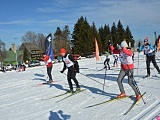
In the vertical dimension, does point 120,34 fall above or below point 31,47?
above

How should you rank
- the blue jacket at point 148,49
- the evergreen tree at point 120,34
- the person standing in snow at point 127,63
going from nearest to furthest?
1. the person standing in snow at point 127,63
2. the blue jacket at point 148,49
3. the evergreen tree at point 120,34

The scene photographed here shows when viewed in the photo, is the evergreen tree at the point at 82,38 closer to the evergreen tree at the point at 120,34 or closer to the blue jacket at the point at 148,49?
the evergreen tree at the point at 120,34

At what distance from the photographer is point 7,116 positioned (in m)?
6.57

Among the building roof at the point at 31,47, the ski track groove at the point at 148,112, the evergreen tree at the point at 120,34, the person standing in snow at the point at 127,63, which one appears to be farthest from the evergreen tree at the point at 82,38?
the ski track groove at the point at 148,112

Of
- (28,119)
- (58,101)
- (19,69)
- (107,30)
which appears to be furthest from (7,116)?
(107,30)

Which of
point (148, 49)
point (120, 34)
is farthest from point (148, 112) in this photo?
point (120, 34)

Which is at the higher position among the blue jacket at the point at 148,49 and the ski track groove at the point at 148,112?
the blue jacket at the point at 148,49

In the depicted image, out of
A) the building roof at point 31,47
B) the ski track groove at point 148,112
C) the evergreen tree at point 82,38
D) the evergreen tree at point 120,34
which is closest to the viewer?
the ski track groove at point 148,112

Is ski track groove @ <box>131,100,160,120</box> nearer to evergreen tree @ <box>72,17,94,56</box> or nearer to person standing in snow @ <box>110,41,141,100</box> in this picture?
person standing in snow @ <box>110,41,141,100</box>

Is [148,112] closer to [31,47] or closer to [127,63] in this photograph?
[127,63]

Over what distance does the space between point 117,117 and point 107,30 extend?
86093 millimetres

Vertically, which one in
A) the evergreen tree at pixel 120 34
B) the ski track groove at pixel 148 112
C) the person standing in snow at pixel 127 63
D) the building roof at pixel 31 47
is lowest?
the ski track groove at pixel 148 112

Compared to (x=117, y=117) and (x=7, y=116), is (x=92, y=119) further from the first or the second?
(x=7, y=116)

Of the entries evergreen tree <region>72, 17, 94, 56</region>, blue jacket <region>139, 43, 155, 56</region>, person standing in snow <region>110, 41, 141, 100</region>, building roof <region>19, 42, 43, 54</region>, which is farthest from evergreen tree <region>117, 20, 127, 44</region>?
person standing in snow <region>110, 41, 141, 100</region>
